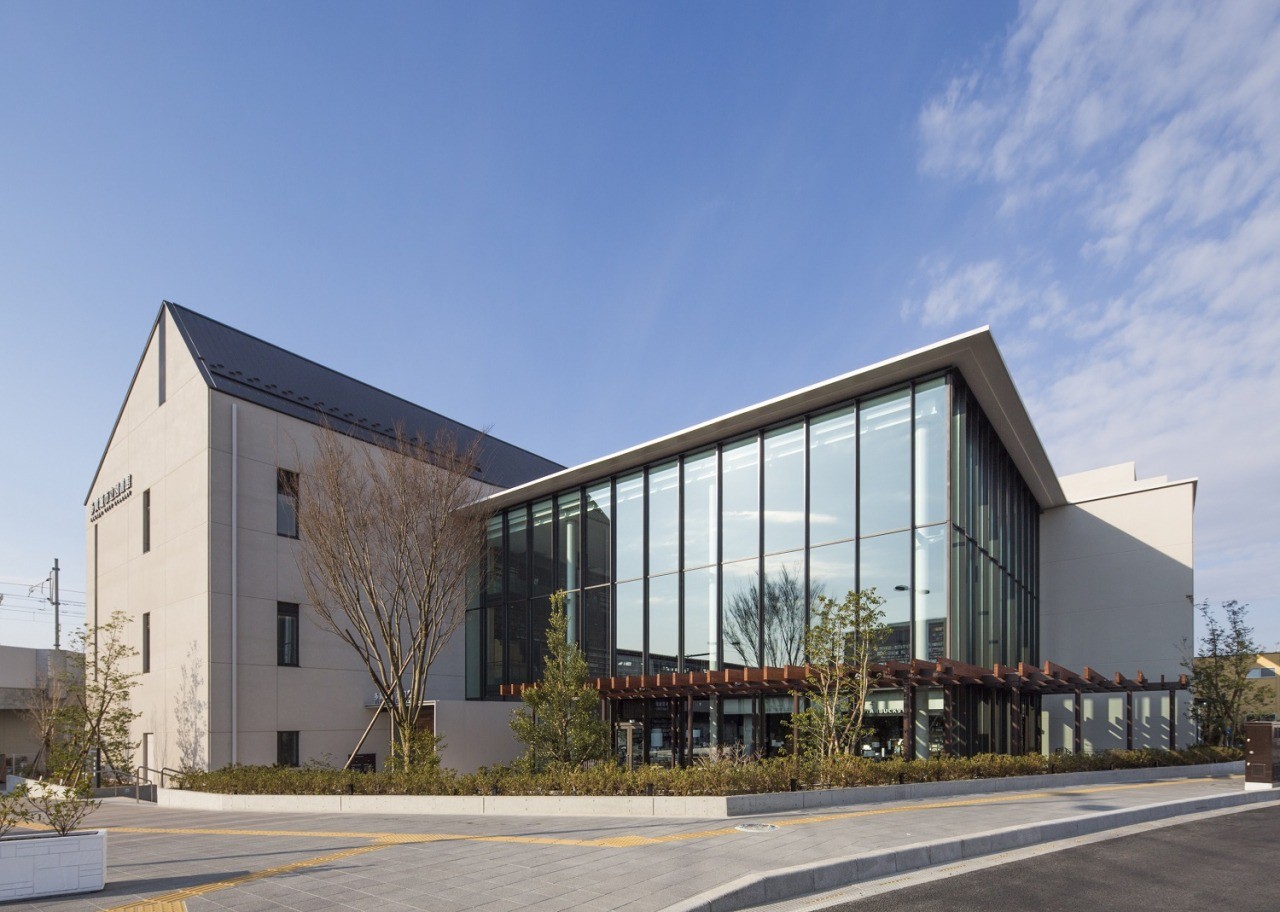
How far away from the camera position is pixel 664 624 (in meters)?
24.1

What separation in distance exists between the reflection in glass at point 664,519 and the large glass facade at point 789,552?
4 cm

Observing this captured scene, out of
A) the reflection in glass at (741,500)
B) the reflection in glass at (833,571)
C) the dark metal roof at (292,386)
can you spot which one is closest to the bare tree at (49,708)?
the dark metal roof at (292,386)

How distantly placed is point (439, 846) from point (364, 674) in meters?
17.2

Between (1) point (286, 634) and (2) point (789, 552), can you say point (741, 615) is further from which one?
(1) point (286, 634)

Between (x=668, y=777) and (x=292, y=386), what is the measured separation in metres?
19.6

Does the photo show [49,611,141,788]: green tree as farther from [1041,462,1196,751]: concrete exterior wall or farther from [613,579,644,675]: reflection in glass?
[1041,462,1196,751]: concrete exterior wall

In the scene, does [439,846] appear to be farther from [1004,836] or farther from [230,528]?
[230,528]

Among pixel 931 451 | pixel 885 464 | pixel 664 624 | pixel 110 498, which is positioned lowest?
pixel 664 624

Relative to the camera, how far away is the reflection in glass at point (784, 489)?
21703 millimetres

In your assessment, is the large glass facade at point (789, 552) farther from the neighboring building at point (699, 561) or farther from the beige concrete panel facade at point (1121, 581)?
the beige concrete panel facade at point (1121, 581)

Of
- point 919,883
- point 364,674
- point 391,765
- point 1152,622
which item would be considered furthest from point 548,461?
point 919,883

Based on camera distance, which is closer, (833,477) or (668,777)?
(668,777)

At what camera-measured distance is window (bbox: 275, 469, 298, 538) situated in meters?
25.6

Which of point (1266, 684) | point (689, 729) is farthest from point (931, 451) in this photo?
point (1266, 684)
